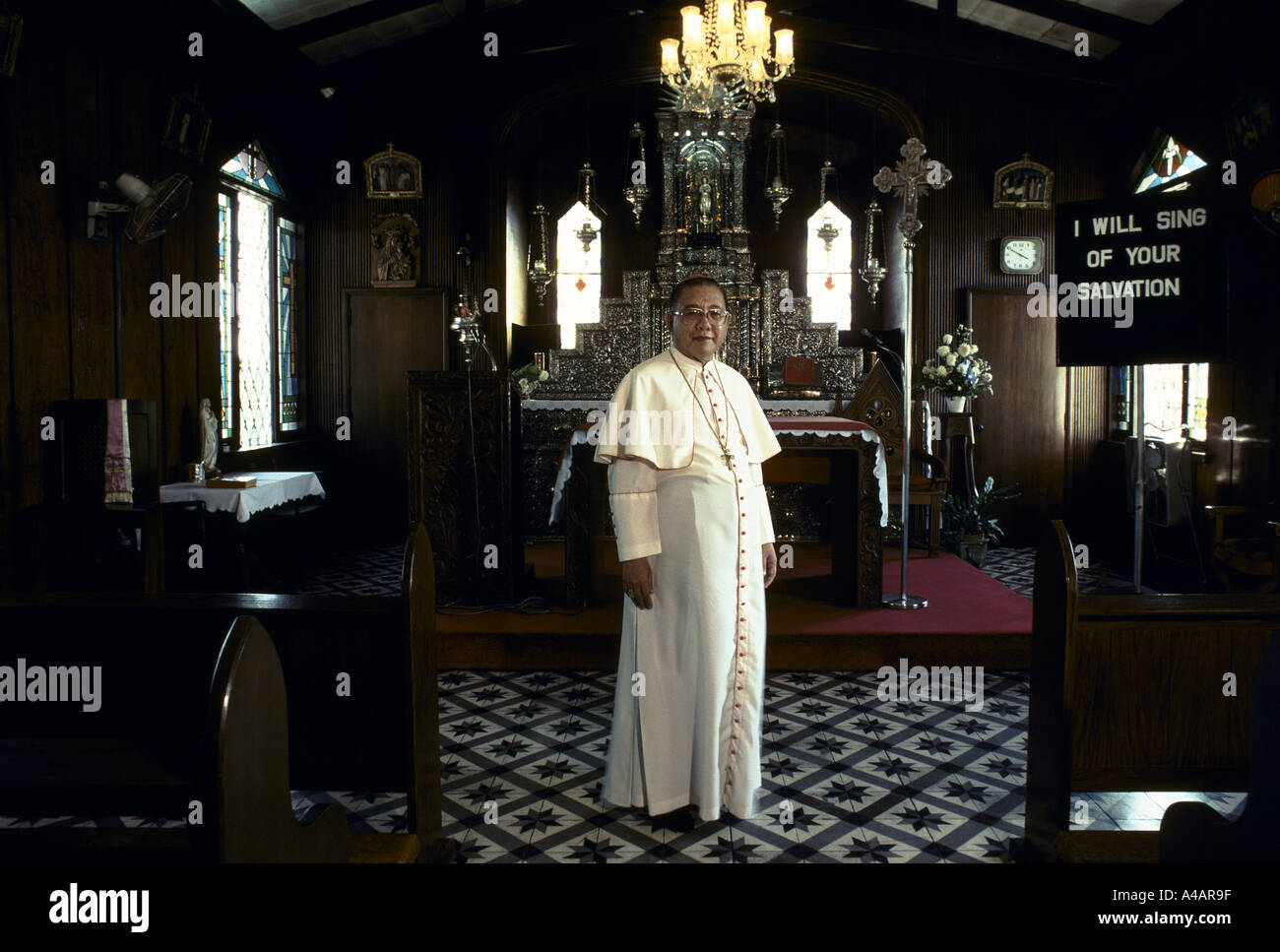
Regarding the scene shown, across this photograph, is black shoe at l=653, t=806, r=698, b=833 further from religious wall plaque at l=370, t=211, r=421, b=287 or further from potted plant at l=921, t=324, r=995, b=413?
religious wall plaque at l=370, t=211, r=421, b=287

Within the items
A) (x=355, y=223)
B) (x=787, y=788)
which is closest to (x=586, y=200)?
(x=355, y=223)

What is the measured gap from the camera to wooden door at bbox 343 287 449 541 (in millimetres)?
9547

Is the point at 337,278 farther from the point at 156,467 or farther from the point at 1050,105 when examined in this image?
the point at 1050,105

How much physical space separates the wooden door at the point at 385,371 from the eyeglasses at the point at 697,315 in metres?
6.79

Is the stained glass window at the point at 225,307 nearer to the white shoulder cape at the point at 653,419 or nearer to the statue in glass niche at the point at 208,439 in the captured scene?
the statue in glass niche at the point at 208,439

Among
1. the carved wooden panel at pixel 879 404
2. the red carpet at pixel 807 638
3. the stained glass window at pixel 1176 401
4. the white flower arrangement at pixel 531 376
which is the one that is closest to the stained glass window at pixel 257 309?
the white flower arrangement at pixel 531 376

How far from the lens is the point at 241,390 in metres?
8.21

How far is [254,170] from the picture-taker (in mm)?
8547

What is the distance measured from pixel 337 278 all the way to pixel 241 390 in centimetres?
197

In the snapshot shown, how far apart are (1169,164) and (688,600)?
303 inches

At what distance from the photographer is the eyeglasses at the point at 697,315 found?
3.13m

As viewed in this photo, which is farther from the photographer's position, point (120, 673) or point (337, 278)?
point (337, 278)

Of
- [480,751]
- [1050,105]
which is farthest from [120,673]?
[1050,105]

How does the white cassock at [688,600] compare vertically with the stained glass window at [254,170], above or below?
below
